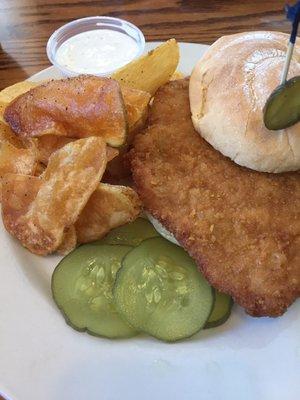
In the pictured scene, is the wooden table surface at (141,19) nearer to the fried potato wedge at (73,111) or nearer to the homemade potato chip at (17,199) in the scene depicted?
the fried potato wedge at (73,111)

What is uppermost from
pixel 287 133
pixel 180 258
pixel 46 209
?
pixel 287 133

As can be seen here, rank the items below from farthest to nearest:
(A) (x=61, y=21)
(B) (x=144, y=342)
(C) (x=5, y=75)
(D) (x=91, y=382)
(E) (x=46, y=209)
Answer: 1. (A) (x=61, y=21)
2. (C) (x=5, y=75)
3. (E) (x=46, y=209)
4. (B) (x=144, y=342)
5. (D) (x=91, y=382)

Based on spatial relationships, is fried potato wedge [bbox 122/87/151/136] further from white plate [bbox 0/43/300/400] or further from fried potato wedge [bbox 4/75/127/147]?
white plate [bbox 0/43/300/400]

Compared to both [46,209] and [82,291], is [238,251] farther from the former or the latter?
[46,209]

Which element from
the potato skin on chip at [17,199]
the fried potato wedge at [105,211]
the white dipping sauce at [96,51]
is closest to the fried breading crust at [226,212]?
the fried potato wedge at [105,211]

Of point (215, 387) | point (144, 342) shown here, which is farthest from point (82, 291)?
point (215, 387)

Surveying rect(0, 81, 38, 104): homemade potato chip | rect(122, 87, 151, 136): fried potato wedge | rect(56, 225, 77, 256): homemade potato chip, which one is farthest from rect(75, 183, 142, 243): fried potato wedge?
rect(0, 81, 38, 104): homemade potato chip

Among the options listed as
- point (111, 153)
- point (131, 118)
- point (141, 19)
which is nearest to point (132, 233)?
point (111, 153)
